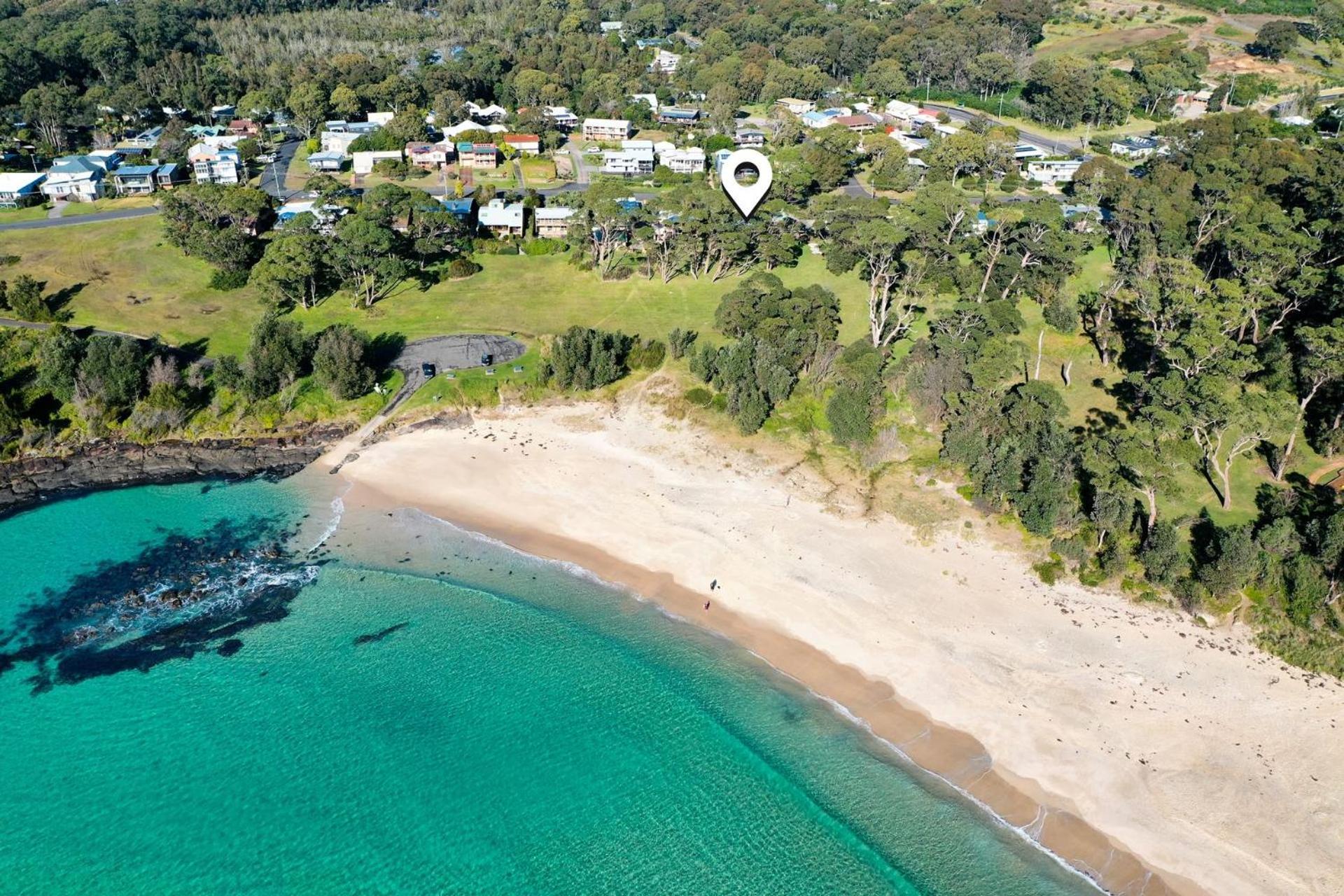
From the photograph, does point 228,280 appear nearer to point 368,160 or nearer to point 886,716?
point 368,160

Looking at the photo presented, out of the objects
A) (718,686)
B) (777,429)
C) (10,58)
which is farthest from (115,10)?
(718,686)

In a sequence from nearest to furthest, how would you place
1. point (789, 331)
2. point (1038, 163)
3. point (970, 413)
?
1. point (970, 413)
2. point (789, 331)
3. point (1038, 163)

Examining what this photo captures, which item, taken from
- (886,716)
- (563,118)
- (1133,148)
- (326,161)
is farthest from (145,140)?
(1133,148)

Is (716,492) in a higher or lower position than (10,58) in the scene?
lower

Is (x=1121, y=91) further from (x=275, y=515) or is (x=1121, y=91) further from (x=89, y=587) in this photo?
(x=89, y=587)

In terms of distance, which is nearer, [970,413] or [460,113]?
[970,413]

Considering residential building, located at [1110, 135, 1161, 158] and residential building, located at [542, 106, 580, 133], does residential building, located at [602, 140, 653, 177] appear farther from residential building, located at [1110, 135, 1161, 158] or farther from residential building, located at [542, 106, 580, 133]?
residential building, located at [1110, 135, 1161, 158]
